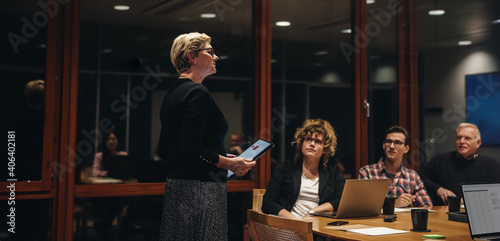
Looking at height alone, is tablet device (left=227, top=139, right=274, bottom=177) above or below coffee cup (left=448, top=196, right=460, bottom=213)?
above

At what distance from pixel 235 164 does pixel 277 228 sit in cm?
33

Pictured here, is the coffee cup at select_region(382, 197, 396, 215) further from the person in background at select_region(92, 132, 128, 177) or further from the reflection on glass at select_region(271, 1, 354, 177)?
the person in background at select_region(92, 132, 128, 177)

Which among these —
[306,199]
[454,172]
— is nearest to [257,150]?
[306,199]

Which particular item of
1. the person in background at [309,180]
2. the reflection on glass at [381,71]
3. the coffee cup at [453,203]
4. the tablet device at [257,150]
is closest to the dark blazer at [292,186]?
the person in background at [309,180]

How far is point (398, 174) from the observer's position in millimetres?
4000

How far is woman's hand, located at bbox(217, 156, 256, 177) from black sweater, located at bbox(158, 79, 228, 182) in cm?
3

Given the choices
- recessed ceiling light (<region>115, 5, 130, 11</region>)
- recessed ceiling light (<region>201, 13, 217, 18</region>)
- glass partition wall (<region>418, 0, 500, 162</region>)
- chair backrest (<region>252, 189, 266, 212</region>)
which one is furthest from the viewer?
glass partition wall (<region>418, 0, 500, 162</region>)

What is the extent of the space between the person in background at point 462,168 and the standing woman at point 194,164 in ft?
7.70

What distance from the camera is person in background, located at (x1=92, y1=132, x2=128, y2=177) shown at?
3.59 m

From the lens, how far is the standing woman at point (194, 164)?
86.8 inches

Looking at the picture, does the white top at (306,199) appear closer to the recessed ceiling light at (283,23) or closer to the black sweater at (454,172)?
the black sweater at (454,172)

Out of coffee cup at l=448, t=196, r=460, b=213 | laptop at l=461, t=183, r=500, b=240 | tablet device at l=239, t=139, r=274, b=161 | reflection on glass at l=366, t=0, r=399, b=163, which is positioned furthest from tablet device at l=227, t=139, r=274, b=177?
reflection on glass at l=366, t=0, r=399, b=163

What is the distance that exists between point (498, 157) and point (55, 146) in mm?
3860

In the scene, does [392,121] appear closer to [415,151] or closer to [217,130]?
[415,151]
